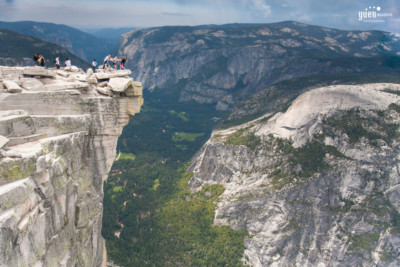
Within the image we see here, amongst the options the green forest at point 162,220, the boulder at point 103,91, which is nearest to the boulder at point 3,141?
the boulder at point 103,91

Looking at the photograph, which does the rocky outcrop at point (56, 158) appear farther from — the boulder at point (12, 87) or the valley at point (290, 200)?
the valley at point (290, 200)

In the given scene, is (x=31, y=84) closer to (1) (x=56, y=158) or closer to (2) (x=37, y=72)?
(2) (x=37, y=72)

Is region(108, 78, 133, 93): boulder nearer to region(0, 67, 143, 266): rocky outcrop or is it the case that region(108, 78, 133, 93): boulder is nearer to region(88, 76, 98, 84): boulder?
region(0, 67, 143, 266): rocky outcrop

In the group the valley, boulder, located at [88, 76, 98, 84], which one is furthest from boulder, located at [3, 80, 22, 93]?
the valley

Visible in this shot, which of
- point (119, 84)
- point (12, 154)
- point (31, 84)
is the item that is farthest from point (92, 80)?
point (12, 154)

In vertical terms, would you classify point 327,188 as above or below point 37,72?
below

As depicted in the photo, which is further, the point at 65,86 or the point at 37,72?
the point at 37,72

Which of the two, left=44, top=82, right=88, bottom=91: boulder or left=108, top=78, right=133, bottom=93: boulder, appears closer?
left=44, top=82, right=88, bottom=91: boulder
